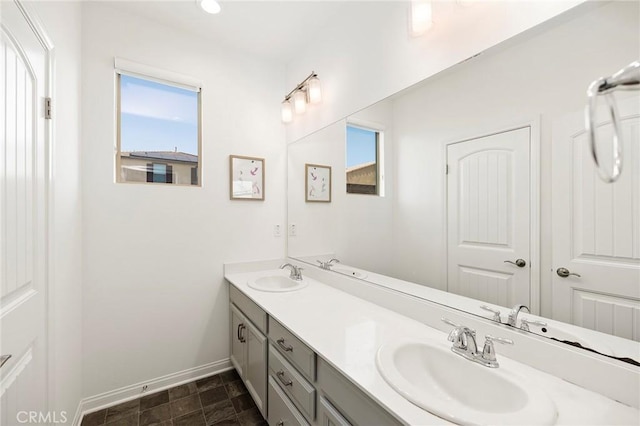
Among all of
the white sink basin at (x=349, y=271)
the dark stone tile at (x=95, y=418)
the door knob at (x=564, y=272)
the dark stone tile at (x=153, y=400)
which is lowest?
the dark stone tile at (x=95, y=418)

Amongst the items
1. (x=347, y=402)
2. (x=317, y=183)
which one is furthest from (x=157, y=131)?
(x=347, y=402)

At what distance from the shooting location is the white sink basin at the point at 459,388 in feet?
2.34

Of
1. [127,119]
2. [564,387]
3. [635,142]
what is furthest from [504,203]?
[127,119]

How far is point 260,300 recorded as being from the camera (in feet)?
5.37

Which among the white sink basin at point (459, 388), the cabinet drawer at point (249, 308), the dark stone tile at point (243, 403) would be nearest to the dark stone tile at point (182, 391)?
the dark stone tile at point (243, 403)

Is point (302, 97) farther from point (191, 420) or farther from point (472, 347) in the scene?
point (191, 420)

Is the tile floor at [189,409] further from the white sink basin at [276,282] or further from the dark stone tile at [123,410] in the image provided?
the white sink basin at [276,282]

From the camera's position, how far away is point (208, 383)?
6.84 feet

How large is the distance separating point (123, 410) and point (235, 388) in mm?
707

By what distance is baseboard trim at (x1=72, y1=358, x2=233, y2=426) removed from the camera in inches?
70.1

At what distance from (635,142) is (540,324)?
24.7 inches

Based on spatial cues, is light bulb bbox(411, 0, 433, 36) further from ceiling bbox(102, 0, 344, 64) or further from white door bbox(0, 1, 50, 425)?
white door bbox(0, 1, 50, 425)

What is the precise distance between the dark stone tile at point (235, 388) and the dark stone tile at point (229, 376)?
0.13 ft

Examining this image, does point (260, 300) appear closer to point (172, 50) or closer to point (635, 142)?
point (635, 142)
